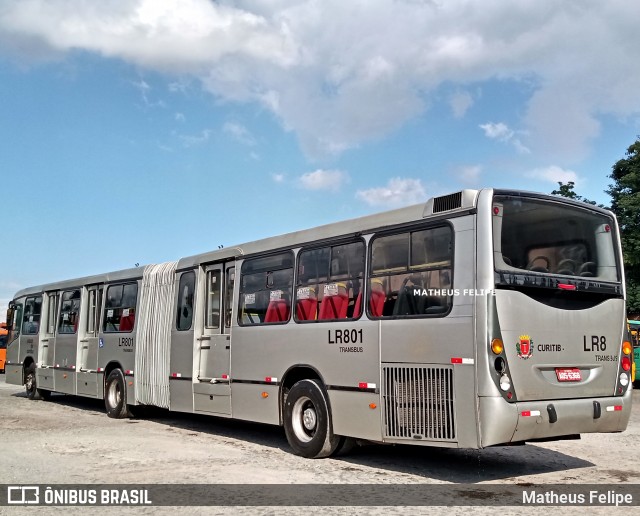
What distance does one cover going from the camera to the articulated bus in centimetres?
752

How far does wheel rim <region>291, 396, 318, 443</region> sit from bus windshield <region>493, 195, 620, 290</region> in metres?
3.48

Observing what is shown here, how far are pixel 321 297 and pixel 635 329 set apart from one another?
17.4 m

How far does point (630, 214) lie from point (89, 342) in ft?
90.8

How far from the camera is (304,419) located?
32.0 ft

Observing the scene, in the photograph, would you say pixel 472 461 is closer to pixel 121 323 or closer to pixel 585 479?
pixel 585 479

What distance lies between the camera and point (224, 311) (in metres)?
11.8

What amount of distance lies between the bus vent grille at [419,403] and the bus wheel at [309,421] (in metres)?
1.23

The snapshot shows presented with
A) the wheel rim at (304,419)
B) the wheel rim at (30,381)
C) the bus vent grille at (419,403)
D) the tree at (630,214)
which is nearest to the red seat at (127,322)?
the wheel rim at (30,381)

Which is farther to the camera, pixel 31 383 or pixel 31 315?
pixel 31 315

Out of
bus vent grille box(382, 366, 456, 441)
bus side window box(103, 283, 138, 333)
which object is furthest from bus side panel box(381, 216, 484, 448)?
bus side window box(103, 283, 138, 333)

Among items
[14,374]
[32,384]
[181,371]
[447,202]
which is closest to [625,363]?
[447,202]

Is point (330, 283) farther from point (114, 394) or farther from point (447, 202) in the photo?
point (114, 394)

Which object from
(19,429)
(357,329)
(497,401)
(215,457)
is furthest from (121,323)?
(497,401)

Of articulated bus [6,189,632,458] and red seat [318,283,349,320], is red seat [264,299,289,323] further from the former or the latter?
red seat [318,283,349,320]
